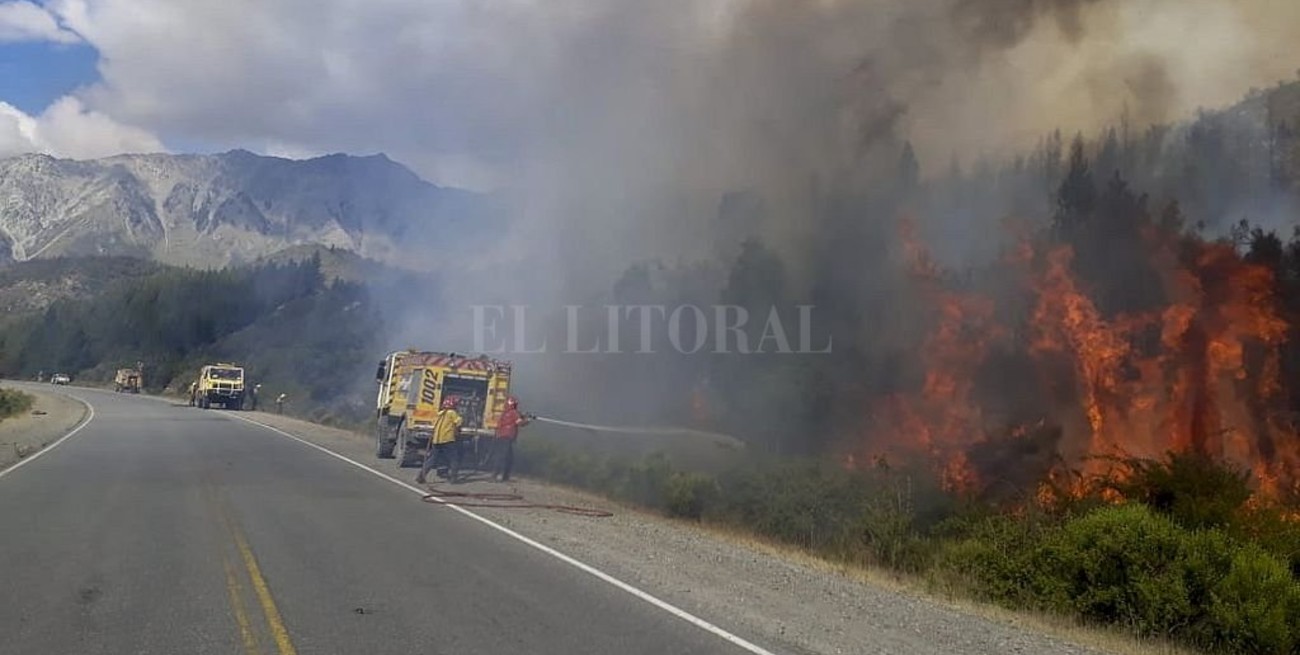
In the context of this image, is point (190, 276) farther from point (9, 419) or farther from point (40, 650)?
point (40, 650)

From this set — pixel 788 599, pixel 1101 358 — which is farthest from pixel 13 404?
pixel 788 599

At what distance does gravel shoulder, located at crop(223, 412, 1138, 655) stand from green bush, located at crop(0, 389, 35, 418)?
34.1 m

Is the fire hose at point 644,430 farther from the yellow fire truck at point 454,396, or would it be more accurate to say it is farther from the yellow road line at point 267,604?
the yellow road line at point 267,604

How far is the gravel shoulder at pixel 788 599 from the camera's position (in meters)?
8.12

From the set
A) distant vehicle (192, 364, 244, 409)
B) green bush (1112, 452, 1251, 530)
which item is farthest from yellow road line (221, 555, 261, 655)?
distant vehicle (192, 364, 244, 409)

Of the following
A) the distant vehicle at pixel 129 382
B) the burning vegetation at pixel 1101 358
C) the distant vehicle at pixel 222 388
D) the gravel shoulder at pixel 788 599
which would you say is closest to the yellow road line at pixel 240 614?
the gravel shoulder at pixel 788 599

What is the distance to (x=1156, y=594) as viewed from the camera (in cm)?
1030

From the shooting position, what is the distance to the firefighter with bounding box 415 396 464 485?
20.7 metres

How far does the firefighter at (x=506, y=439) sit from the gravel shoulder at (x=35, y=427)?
9.24m

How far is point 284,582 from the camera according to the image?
30.1 feet

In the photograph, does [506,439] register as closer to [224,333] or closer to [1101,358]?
[1101,358]

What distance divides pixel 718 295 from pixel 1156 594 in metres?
31.7

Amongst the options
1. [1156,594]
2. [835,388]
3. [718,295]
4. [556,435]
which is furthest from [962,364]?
[1156,594]

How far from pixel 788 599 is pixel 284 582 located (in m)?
→ 4.39
